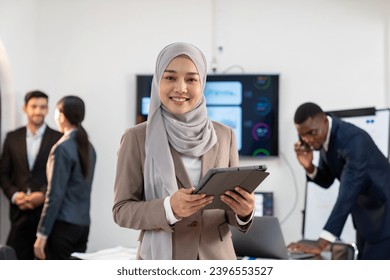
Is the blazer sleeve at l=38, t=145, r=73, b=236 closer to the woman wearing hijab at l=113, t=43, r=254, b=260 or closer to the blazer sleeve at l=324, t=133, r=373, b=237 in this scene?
the woman wearing hijab at l=113, t=43, r=254, b=260

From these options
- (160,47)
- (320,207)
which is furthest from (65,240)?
(320,207)

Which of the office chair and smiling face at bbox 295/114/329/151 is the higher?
smiling face at bbox 295/114/329/151

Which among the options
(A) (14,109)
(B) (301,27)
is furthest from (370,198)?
(A) (14,109)

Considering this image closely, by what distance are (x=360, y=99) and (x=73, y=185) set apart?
83 centimetres

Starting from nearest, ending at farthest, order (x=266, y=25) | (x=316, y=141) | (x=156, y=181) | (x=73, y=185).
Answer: (x=156, y=181)
(x=73, y=185)
(x=266, y=25)
(x=316, y=141)

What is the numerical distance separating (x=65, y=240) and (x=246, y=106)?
0.55 meters

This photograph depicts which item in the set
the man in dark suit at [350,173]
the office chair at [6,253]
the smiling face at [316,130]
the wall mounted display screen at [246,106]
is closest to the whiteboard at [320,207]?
the man in dark suit at [350,173]

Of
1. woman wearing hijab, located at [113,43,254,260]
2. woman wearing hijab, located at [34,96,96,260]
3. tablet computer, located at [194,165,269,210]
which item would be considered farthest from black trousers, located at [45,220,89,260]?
tablet computer, located at [194,165,269,210]

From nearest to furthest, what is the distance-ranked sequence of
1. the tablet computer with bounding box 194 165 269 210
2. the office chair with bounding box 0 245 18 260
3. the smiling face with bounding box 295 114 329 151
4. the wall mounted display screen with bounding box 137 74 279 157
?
the tablet computer with bounding box 194 165 269 210 → the office chair with bounding box 0 245 18 260 → the wall mounted display screen with bounding box 137 74 279 157 → the smiling face with bounding box 295 114 329 151

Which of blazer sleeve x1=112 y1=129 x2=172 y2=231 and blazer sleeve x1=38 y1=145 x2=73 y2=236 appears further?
blazer sleeve x1=38 y1=145 x2=73 y2=236

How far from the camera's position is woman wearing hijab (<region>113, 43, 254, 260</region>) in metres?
0.77

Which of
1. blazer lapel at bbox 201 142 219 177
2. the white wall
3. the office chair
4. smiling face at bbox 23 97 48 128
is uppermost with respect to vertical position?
the white wall

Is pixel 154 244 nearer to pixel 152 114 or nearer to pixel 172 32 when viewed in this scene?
pixel 152 114

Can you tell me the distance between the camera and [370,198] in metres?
1.64
